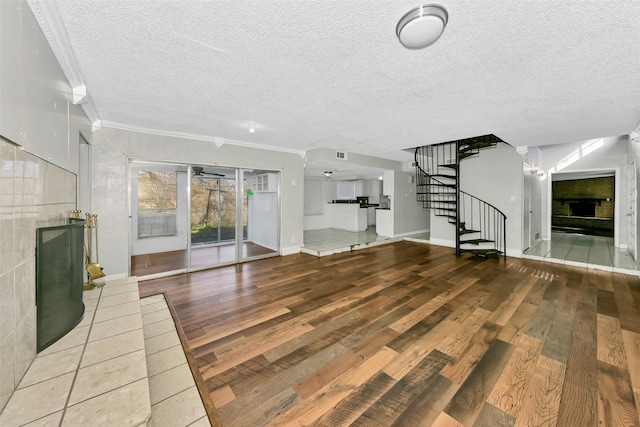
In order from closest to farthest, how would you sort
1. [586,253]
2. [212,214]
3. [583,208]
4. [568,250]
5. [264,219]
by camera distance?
[586,253] → [212,214] → [568,250] → [264,219] → [583,208]

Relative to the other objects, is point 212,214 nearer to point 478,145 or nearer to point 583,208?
point 478,145

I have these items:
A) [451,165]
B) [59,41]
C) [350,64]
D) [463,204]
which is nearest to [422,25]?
[350,64]

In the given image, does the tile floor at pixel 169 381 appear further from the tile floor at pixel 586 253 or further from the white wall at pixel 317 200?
the white wall at pixel 317 200

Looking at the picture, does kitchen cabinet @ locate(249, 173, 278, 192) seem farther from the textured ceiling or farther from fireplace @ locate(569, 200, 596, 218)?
fireplace @ locate(569, 200, 596, 218)

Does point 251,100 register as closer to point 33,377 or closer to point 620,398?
point 33,377

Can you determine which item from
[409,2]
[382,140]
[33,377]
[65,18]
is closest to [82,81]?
[65,18]

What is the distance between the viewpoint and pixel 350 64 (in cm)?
221

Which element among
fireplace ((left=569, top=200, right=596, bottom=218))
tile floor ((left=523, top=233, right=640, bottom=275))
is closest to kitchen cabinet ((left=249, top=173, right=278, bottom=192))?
tile floor ((left=523, top=233, right=640, bottom=275))

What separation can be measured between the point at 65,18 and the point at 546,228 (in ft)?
34.3

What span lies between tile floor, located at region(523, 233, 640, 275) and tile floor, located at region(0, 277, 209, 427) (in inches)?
271

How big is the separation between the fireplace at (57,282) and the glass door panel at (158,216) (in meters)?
2.86

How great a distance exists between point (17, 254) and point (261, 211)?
16.0 ft

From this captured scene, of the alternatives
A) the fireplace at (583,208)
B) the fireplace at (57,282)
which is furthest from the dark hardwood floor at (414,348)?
the fireplace at (583,208)

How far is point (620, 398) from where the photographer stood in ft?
5.32
